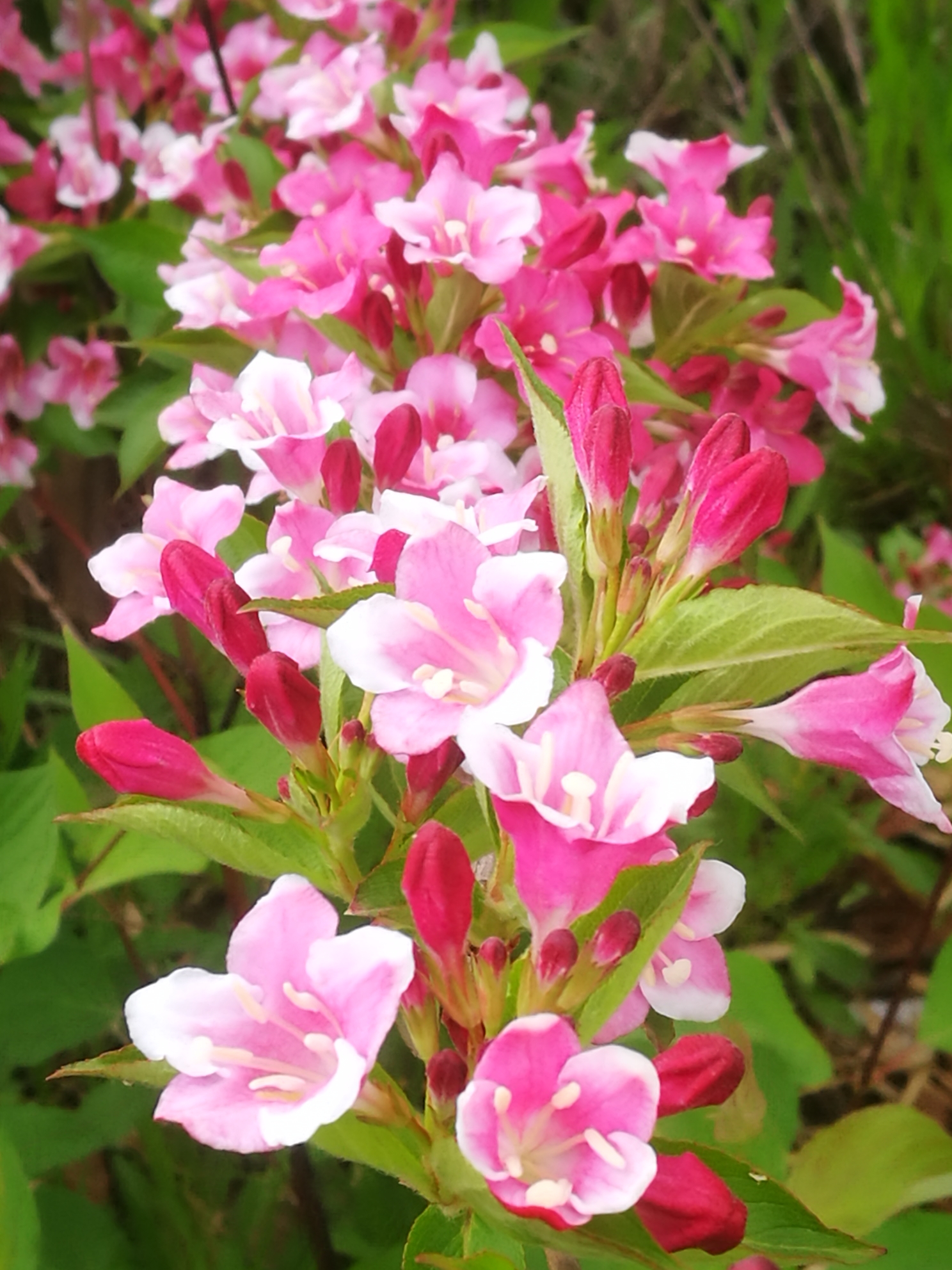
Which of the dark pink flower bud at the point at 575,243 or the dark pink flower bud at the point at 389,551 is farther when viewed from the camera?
the dark pink flower bud at the point at 575,243

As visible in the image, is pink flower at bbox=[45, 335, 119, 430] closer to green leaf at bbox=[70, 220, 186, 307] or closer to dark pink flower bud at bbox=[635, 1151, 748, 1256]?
green leaf at bbox=[70, 220, 186, 307]

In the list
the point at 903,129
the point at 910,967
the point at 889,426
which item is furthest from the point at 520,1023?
the point at 903,129

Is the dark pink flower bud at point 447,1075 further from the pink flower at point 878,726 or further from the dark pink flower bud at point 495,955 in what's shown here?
the pink flower at point 878,726

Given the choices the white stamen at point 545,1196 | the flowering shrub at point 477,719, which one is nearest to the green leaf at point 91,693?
the flowering shrub at point 477,719

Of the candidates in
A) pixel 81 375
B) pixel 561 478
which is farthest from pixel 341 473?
pixel 81 375

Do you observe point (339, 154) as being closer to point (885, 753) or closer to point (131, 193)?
point (131, 193)

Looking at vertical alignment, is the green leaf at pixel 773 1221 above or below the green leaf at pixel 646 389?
below
